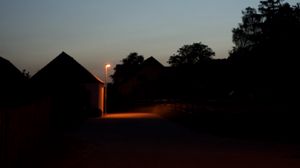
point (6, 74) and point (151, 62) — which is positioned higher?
point (151, 62)

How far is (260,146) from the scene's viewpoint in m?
17.0

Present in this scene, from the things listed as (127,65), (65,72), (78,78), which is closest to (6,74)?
(78,78)

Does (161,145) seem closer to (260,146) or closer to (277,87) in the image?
(260,146)

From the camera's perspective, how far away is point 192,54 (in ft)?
308

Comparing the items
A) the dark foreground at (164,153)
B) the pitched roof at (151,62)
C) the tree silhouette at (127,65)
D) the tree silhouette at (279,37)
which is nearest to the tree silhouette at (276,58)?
the tree silhouette at (279,37)

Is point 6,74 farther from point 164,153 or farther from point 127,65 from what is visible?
point 127,65

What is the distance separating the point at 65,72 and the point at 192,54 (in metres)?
50.4

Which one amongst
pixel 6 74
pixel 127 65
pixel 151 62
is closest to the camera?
pixel 6 74

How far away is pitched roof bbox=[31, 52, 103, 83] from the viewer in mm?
45750

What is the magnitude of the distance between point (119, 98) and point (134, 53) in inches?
2068

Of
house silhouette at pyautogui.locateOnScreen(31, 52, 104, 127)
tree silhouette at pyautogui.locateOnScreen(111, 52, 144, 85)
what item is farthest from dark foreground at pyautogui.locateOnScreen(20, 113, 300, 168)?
tree silhouette at pyautogui.locateOnScreen(111, 52, 144, 85)

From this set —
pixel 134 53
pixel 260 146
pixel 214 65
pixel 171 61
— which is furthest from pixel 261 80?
pixel 134 53

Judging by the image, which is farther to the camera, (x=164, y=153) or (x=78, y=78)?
(x=78, y=78)

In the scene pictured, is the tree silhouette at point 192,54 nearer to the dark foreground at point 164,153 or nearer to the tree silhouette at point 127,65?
the tree silhouette at point 127,65
